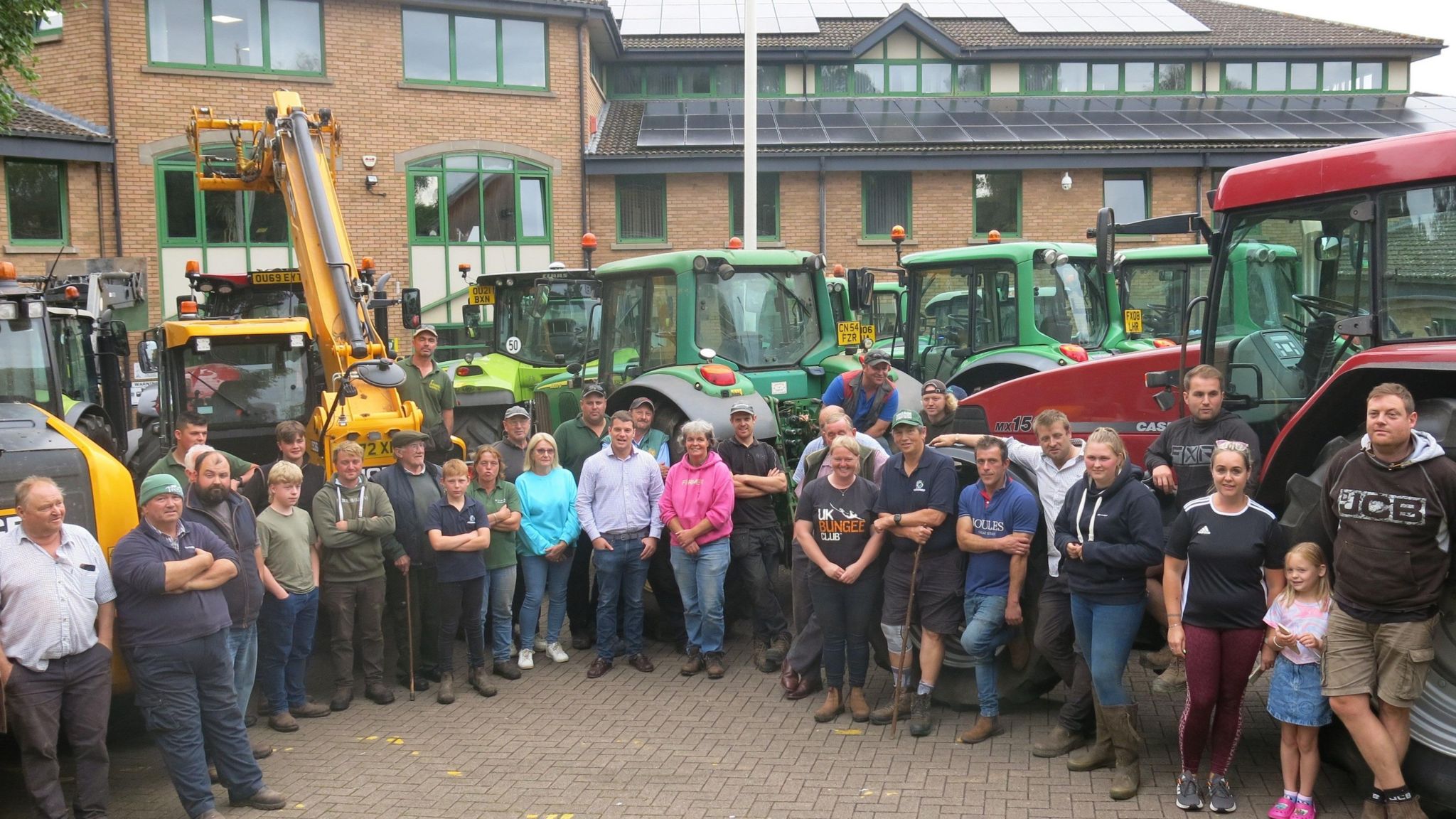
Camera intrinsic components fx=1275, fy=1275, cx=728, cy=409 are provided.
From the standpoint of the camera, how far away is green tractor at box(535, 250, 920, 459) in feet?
32.9

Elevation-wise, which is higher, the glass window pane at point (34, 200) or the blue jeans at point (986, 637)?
the glass window pane at point (34, 200)

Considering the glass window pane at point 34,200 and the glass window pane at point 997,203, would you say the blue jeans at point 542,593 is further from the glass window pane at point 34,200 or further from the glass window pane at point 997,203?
the glass window pane at point 997,203

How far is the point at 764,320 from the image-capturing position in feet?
35.2

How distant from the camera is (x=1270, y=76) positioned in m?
28.3

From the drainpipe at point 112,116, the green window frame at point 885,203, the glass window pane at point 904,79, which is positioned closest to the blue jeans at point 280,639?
the drainpipe at point 112,116

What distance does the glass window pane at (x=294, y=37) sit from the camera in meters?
22.5

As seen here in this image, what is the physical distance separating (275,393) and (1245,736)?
761cm

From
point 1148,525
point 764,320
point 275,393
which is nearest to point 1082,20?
point 764,320

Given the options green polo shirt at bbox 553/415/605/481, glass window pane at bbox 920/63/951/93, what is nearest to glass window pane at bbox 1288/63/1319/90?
glass window pane at bbox 920/63/951/93

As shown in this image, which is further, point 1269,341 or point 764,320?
point 764,320

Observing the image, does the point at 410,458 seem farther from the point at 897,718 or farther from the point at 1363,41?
the point at 1363,41

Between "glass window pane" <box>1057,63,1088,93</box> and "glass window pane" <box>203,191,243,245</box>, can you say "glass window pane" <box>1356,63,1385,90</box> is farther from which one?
"glass window pane" <box>203,191,243,245</box>

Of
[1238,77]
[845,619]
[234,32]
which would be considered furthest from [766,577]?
[1238,77]

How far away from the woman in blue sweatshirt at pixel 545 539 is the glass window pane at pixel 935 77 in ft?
69.2
